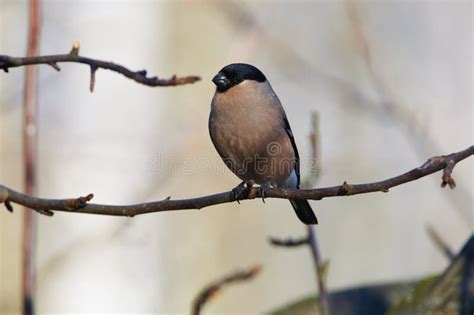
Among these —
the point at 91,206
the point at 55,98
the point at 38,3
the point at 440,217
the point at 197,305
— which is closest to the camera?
the point at 91,206

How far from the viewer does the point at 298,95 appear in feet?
25.7

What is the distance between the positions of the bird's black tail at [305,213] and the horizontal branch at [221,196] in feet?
2.71

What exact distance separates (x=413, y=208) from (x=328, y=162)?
1.71 metres

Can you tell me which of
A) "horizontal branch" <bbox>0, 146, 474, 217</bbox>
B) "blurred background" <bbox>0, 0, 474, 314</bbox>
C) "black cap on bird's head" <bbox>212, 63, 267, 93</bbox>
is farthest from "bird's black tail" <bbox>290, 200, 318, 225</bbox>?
"blurred background" <bbox>0, 0, 474, 314</bbox>

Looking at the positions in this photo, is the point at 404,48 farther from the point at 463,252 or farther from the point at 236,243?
the point at 463,252

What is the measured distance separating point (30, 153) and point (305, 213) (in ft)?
3.95

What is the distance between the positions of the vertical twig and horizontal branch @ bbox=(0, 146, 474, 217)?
403 millimetres

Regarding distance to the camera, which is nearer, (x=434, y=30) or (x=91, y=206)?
(x=91, y=206)

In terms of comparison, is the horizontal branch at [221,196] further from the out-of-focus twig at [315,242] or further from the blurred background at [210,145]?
the blurred background at [210,145]

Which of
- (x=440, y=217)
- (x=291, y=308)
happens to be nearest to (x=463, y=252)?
(x=291, y=308)

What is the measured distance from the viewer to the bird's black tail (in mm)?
2846

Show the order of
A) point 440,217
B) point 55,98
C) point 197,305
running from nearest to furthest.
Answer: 1. point 197,305
2. point 55,98
3. point 440,217

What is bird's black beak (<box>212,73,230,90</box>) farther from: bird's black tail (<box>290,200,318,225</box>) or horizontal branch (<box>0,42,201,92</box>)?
Answer: horizontal branch (<box>0,42,201,92</box>)

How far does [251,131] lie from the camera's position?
2.91 m
